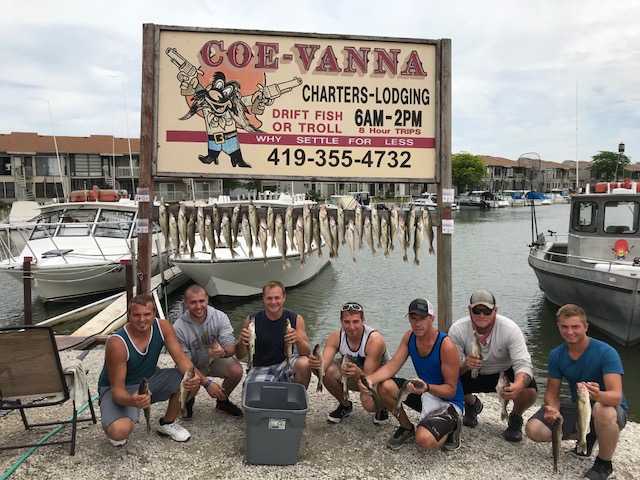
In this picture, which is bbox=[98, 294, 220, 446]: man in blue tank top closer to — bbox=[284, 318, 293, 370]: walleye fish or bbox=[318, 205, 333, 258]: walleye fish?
bbox=[284, 318, 293, 370]: walleye fish

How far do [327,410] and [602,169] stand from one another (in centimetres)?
9607

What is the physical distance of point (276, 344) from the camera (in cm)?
424

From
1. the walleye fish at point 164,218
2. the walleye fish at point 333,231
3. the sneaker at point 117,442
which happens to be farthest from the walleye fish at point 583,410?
the walleye fish at point 164,218

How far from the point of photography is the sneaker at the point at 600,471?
3.33 meters

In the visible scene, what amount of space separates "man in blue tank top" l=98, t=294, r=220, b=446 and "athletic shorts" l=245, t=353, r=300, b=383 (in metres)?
0.44

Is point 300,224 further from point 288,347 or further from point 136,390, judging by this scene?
point 136,390

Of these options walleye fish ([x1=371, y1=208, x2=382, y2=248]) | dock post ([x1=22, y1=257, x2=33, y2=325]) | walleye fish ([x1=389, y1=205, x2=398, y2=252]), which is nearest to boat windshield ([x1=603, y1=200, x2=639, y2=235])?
walleye fish ([x1=389, y1=205, x2=398, y2=252])

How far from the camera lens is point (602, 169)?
86000 millimetres

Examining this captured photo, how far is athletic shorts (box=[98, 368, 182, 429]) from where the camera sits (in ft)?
11.8

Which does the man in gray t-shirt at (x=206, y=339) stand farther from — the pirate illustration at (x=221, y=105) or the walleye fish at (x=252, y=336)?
the pirate illustration at (x=221, y=105)

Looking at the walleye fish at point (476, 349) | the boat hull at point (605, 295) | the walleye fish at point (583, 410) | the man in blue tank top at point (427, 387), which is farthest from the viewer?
the boat hull at point (605, 295)

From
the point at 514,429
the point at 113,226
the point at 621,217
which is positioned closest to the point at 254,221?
the point at 514,429

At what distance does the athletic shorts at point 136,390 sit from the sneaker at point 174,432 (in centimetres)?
22

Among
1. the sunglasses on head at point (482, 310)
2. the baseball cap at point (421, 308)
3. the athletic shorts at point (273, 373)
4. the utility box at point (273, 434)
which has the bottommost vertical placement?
the utility box at point (273, 434)
